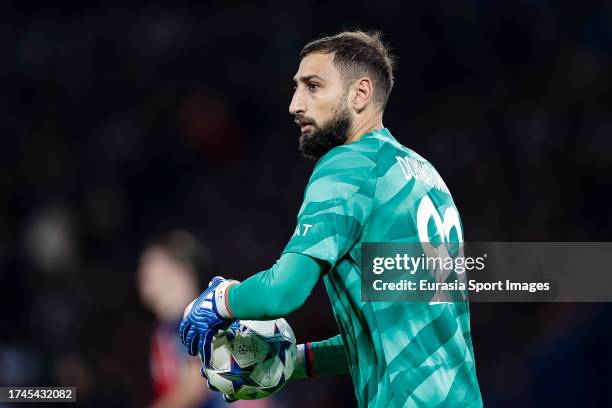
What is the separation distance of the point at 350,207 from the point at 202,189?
6.88 m

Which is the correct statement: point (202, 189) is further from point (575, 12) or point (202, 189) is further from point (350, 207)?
point (350, 207)

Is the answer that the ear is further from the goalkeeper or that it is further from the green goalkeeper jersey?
the green goalkeeper jersey

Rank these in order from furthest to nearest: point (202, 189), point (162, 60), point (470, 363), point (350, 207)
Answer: point (162, 60), point (202, 189), point (470, 363), point (350, 207)

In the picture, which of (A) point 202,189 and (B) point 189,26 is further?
(B) point 189,26

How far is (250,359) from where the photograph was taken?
3.73 m

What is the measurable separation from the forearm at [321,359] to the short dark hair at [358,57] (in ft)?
3.30

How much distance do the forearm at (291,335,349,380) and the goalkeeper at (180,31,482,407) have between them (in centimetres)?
40

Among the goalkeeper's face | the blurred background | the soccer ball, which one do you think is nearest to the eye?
the goalkeeper's face

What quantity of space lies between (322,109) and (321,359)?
1.05 metres

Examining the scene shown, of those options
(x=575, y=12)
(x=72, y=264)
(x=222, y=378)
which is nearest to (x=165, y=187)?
(x=72, y=264)

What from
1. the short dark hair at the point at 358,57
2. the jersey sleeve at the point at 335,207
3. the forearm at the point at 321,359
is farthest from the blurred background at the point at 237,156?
the jersey sleeve at the point at 335,207

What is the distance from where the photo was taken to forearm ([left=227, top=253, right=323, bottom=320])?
316 cm

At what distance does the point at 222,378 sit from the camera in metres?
3.73

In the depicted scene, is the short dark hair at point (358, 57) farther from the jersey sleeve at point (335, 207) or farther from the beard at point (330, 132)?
the jersey sleeve at point (335, 207)
